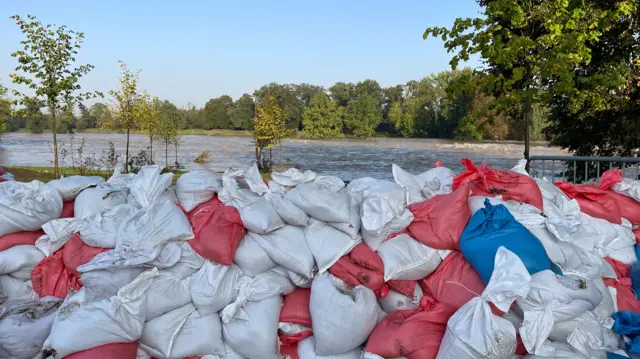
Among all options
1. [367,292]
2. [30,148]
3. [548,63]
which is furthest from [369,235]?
[30,148]

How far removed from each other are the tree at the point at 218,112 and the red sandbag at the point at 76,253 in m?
28.2

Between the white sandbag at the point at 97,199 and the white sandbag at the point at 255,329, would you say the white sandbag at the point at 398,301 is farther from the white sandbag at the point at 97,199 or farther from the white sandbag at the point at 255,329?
the white sandbag at the point at 97,199

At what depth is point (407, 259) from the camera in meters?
2.45

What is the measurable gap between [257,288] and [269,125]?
13721 millimetres

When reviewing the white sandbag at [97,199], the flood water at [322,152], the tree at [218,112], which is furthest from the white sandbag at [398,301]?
the tree at [218,112]

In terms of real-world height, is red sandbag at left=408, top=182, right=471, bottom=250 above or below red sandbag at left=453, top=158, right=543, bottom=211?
below

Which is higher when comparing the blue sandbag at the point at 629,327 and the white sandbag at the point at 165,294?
the white sandbag at the point at 165,294

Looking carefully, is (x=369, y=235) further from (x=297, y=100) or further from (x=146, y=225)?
(x=297, y=100)

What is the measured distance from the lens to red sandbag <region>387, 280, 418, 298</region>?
2.47 meters

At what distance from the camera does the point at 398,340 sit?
7.36ft

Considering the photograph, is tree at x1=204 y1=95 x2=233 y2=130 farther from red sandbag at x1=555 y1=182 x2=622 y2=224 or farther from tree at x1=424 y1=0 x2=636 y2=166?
red sandbag at x1=555 y1=182 x2=622 y2=224

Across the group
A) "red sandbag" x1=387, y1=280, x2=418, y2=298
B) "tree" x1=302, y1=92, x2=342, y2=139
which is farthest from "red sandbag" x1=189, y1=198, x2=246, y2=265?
"tree" x1=302, y1=92, x2=342, y2=139

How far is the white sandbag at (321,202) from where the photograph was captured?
248 centimetres

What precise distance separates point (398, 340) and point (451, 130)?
112 ft
